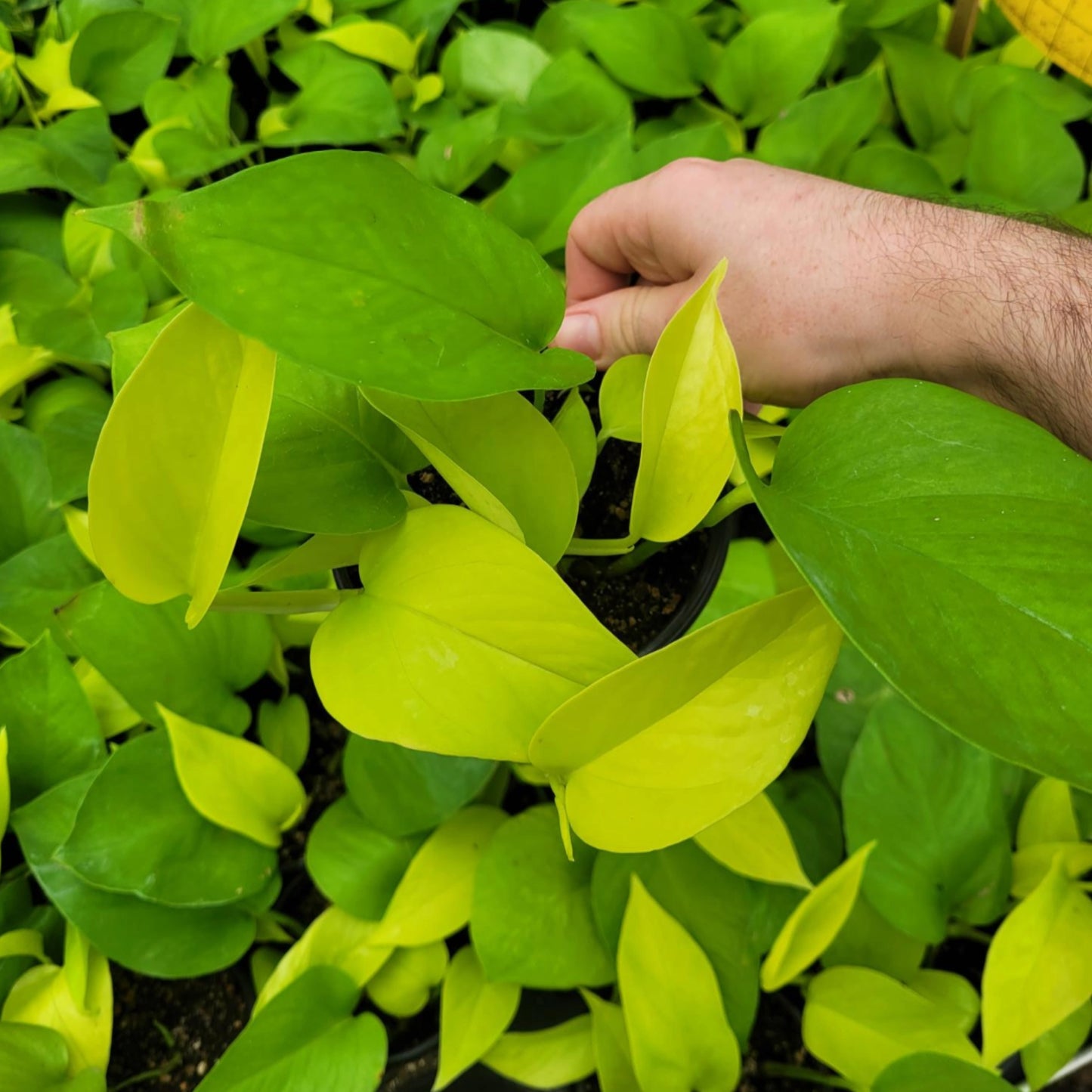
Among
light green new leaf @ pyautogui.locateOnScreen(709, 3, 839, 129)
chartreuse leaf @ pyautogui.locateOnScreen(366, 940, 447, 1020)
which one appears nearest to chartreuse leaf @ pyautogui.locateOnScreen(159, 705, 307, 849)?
chartreuse leaf @ pyautogui.locateOnScreen(366, 940, 447, 1020)

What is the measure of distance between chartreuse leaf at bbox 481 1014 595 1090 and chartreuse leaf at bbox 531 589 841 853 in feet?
1.15

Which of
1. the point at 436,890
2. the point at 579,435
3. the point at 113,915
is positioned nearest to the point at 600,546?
the point at 579,435

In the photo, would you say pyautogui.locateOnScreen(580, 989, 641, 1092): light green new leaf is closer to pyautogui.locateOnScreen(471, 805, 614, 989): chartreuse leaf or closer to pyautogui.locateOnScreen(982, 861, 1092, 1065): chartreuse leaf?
pyautogui.locateOnScreen(471, 805, 614, 989): chartreuse leaf

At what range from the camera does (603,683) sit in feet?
0.80

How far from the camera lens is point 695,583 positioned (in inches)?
18.1

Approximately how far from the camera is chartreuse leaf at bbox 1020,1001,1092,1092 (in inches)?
21.0

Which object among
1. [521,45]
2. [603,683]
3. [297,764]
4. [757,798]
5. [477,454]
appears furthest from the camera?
[521,45]

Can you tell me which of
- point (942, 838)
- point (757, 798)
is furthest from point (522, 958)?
point (942, 838)

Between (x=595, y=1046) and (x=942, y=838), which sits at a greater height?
(x=942, y=838)

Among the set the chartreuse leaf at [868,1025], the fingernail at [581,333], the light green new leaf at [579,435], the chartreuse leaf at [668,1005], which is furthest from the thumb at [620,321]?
the chartreuse leaf at [868,1025]

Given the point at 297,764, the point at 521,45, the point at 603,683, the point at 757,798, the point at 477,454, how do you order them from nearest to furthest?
1. the point at 603,683
2. the point at 477,454
3. the point at 757,798
4. the point at 297,764
5. the point at 521,45

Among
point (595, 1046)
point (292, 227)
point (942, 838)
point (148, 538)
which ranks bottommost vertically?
point (595, 1046)

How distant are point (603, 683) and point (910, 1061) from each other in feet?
1.08

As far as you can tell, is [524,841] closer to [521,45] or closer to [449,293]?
[449,293]
